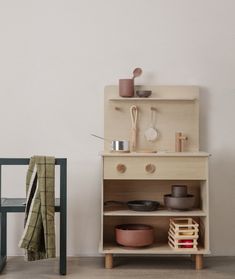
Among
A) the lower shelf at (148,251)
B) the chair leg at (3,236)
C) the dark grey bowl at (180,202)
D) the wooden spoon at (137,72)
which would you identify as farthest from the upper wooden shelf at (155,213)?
the wooden spoon at (137,72)

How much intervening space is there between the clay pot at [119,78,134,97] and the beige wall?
6.2 inches

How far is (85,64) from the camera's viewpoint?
3994 mm

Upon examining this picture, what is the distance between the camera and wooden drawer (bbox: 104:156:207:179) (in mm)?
3605

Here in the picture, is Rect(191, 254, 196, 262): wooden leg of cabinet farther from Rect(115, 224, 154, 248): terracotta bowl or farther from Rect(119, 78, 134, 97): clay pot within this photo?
Rect(119, 78, 134, 97): clay pot

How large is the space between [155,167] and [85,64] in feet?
3.03

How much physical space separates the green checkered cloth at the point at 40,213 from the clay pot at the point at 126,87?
73 centimetres

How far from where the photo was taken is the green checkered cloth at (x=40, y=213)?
11.1 feet

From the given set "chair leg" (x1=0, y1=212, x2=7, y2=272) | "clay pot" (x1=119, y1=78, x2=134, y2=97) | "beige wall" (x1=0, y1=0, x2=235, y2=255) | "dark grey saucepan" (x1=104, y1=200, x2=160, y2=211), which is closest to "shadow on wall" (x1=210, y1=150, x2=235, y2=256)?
"beige wall" (x1=0, y1=0, x2=235, y2=255)

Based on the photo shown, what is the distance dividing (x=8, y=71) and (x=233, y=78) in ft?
5.15

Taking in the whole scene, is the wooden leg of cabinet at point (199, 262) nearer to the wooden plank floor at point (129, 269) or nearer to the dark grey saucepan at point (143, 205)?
the wooden plank floor at point (129, 269)

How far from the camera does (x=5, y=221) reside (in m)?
3.79

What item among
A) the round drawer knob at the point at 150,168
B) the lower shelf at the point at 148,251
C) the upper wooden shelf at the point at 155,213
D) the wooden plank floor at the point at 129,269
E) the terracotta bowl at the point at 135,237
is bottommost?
the wooden plank floor at the point at 129,269

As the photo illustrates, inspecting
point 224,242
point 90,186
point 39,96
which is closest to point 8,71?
point 39,96

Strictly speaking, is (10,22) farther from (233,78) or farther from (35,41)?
(233,78)
